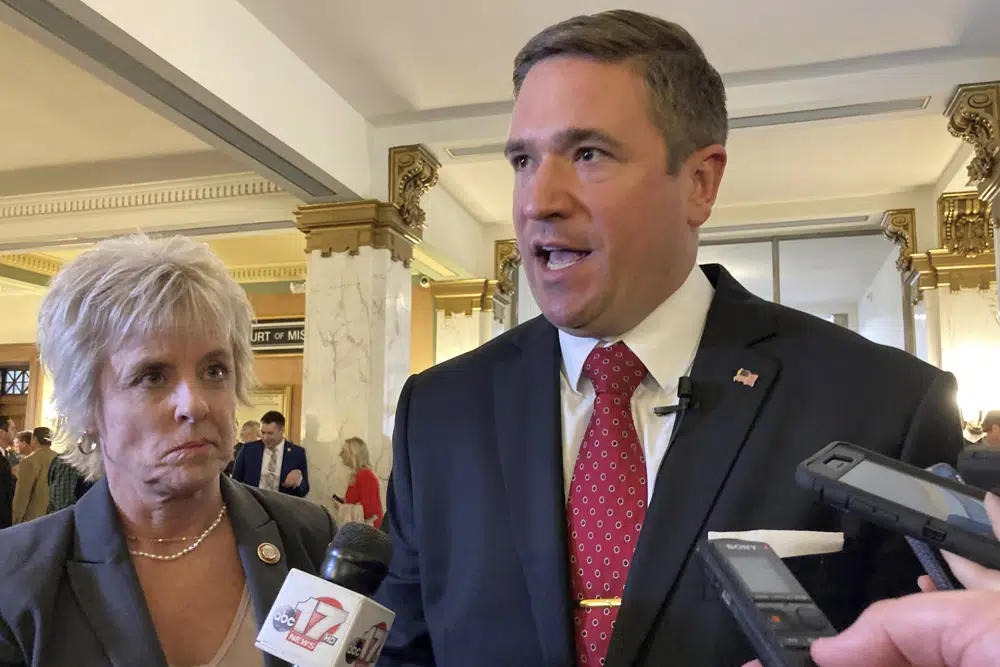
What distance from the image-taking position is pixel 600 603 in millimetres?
1085

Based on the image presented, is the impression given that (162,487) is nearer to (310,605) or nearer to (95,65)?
(310,605)

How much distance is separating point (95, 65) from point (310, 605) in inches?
173

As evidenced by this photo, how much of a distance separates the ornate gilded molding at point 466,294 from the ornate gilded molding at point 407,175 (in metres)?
2.90

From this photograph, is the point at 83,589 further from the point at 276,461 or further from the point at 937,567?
the point at 276,461

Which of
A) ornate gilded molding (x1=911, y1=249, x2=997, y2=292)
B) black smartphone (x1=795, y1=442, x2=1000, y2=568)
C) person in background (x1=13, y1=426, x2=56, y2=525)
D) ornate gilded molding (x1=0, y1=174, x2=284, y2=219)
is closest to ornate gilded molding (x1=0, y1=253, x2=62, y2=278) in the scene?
ornate gilded molding (x1=0, y1=174, x2=284, y2=219)

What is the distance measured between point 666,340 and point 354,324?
5.58 m

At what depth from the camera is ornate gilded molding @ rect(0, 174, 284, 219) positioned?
7.56 meters

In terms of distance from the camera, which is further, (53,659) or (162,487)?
(162,487)

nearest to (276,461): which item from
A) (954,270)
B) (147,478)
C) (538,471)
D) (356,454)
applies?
(356,454)

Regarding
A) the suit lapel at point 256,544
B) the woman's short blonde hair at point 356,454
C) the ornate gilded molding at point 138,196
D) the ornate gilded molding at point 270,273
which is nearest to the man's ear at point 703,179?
the suit lapel at point 256,544

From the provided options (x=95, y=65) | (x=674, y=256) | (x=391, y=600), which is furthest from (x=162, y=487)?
(x=95, y=65)

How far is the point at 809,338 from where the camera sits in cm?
123

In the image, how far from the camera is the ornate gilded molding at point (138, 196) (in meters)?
7.56

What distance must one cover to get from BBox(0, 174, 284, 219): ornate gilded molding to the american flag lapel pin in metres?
6.84
